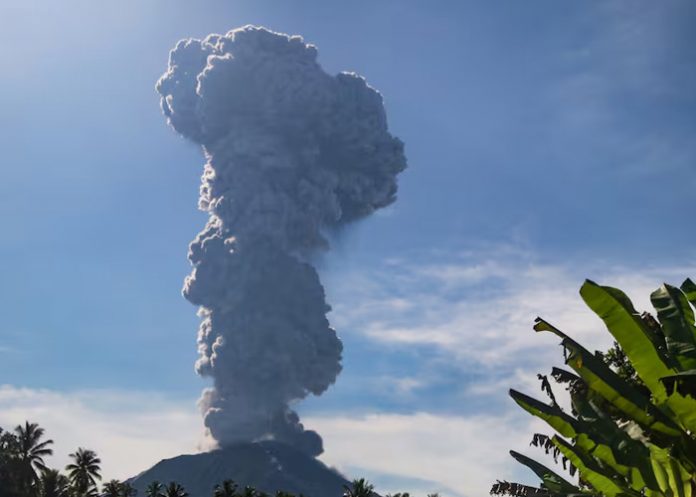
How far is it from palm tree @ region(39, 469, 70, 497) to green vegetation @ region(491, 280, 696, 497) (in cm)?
6470

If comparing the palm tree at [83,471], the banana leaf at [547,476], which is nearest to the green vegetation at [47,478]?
the palm tree at [83,471]

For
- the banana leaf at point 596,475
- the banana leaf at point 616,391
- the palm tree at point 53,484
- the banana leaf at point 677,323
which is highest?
the palm tree at point 53,484

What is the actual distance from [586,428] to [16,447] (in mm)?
69744

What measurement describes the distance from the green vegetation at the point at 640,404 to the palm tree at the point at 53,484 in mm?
64697

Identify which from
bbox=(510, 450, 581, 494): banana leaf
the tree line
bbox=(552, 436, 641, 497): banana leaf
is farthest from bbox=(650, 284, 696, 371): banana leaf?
the tree line

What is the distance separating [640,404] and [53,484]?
66.0 m

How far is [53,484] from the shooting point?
209 feet

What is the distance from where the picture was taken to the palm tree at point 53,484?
208 feet

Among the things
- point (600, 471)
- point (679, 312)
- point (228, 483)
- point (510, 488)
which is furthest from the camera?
point (228, 483)

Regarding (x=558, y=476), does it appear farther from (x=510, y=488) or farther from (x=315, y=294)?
(x=315, y=294)

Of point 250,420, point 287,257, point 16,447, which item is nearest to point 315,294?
point 287,257

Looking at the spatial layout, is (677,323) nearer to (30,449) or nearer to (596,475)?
(596,475)

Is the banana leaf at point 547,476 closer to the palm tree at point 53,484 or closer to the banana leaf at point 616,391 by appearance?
the banana leaf at point 616,391

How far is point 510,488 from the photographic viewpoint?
11.3 m
